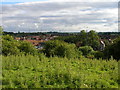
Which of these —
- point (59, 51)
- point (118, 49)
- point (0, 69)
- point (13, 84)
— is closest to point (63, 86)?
point (13, 84)

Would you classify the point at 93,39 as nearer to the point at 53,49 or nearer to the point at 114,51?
the point at 114,51

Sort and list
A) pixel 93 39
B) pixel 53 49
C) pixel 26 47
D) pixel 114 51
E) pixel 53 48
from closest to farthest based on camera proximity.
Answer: pixel 53 49
pixel 53 48
pixel 114 51
pixel 26 47
pixel 93 39

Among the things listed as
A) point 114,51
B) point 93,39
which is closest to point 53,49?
point 114,51

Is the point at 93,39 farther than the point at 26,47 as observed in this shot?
Yes

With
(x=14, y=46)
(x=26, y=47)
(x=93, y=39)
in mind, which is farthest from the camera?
(x=93, y=39)

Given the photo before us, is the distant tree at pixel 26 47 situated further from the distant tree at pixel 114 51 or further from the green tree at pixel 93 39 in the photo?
the green tree at pixel 93 39

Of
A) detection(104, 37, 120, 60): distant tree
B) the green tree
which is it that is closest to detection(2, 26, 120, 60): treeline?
detection(104, 37, 120, 60): distant tree

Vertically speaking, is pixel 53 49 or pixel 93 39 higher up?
pixel 53 49

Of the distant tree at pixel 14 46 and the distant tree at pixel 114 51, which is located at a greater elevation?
the distant tree at pixel 14 46

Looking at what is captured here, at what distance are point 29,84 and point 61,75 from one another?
3.79 feet

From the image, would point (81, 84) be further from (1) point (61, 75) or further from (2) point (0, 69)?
(2) point (0, 69)

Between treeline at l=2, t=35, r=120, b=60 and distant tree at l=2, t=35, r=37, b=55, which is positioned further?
treeline at l=2, t=35, r=120, b=60

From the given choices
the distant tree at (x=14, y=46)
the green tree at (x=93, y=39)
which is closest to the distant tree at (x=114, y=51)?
the distant tree at (x=14, y=46)

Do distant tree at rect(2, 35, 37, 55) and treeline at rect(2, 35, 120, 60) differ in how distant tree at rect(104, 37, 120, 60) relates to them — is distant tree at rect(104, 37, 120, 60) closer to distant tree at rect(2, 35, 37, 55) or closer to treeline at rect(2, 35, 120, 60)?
treeline at rect(2, 35, 120, 60)
